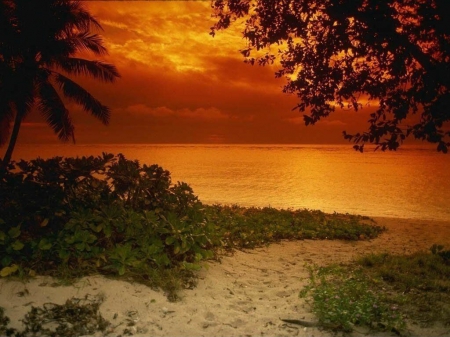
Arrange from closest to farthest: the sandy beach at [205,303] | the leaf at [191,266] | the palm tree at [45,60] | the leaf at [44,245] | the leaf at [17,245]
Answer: the sandy beach at [205,303] → the leaf at [17,245] → the leaf at [44,245] → the leaf at [191,266] → the palm tree at [45,60]

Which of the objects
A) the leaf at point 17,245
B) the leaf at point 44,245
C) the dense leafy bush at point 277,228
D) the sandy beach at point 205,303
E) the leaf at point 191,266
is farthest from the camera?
the dense leafy bush at point 277,228

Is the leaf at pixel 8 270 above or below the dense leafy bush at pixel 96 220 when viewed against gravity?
below

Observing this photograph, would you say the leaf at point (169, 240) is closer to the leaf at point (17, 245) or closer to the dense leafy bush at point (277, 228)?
the leaf at point (17, 245)

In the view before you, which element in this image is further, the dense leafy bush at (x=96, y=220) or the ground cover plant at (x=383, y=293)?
the dense leafy bush at (x=96, y=220)

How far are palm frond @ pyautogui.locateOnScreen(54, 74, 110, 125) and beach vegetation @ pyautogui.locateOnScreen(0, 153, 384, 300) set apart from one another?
12.3m

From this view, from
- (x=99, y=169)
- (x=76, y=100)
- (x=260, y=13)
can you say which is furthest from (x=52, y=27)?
(x=99, y=169)

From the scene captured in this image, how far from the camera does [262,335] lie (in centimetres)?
465

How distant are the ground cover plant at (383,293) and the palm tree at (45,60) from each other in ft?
46.4

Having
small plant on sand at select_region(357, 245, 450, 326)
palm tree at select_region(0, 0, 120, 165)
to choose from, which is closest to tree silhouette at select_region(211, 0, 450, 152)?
small plant on sand at select_region(357, 245, 450, 326)

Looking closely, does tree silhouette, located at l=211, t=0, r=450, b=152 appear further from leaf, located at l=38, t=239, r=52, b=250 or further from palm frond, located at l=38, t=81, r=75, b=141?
palm frond, located at l=38, t=81, r=75, b=141

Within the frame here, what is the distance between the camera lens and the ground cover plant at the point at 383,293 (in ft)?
15.7

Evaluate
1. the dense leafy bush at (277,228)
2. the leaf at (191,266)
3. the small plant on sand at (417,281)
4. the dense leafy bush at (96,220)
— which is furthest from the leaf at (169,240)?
the small plant on sand at (417,281)

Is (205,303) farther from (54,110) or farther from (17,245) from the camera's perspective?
(54,110)

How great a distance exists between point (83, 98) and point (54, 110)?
1.41 m
